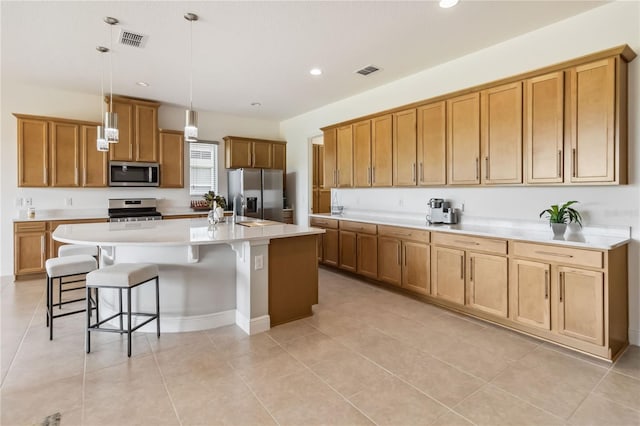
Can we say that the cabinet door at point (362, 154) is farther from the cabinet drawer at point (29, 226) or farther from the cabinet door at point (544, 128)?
the cabinet drawer at point (29, 226)

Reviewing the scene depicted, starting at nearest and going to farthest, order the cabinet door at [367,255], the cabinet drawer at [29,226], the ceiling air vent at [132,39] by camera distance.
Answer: the ceiling air vent at [132,39]
the cabinet door at [367,255]
the cabinet drawer at [29,226]

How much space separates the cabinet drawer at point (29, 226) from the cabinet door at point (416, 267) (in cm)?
514

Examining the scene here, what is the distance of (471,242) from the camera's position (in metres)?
3.34

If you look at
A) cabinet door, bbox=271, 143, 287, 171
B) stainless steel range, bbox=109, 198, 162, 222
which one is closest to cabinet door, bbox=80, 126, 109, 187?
stainless steel range, bbox=109, 198, 162, 222

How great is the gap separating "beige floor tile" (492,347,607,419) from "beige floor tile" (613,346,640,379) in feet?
0.48

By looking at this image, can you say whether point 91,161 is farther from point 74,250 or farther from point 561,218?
point 561,218

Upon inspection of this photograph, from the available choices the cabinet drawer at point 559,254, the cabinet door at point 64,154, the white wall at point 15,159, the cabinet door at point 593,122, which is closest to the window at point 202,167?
the white wall at point 15,159

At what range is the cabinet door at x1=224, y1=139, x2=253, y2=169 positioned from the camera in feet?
21.6

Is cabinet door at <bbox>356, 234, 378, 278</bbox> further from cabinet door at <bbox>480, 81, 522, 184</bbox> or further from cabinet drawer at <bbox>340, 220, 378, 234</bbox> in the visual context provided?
cabinet door at <bbox>480, 81, 522, 184</bbox>

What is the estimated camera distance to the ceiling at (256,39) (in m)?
2.90

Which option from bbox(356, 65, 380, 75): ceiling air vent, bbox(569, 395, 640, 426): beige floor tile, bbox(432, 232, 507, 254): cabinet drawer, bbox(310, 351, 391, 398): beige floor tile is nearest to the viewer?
bbox(569, 395, 640, 426): beige floor tile

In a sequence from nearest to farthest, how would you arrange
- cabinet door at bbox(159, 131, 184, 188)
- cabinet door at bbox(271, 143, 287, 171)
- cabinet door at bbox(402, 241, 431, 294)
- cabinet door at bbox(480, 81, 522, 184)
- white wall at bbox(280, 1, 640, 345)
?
white wall at bbox(280, 1, 640, 345)
cabinet door at bbox(480, 81, 522, 184)
cabinet door at bbox(402, 241, 431, 294)
cabinet door at bbox(159, 131, 184, 188)
cabinet door at bbox(271, 143, 287, 171)

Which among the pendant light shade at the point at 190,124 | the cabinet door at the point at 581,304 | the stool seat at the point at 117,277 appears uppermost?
the pendant light shade at the point at 190,124

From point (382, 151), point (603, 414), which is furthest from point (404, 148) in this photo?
point (603, 414)
